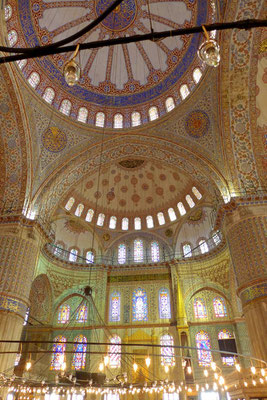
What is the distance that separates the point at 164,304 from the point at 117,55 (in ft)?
48.7

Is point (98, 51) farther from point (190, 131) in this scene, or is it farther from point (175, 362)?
point (175, 362)

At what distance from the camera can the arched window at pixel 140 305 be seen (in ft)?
54.2

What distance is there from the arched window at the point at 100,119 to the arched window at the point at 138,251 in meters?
8.14

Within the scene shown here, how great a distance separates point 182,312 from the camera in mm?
15664

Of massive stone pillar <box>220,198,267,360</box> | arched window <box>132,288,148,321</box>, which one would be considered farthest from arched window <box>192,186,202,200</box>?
arched window <box>132,288,148,321</box>

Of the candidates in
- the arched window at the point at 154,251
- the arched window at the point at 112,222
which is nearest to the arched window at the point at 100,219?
the arched window at the point at 112,222

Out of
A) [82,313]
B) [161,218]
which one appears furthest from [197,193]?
[82,313]

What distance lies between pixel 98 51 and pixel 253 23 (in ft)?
51.3

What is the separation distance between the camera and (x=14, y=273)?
1114 cm

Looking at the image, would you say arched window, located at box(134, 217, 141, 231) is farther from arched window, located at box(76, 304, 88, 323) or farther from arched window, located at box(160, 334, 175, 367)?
arched window, located at box(160, 334, 175, 367)

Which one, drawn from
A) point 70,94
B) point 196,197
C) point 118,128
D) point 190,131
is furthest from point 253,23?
point 196,197

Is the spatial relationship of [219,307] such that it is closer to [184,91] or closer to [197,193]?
[197,193]

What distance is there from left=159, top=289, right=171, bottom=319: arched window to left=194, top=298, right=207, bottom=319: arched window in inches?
60.8

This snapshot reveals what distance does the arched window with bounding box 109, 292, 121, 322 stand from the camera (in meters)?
16.6
